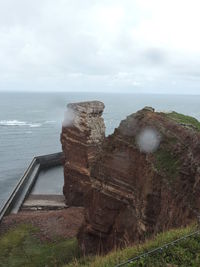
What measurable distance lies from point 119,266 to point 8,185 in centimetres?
3976

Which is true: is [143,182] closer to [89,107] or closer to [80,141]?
[89,107]

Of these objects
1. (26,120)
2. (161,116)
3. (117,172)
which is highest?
(161,116)

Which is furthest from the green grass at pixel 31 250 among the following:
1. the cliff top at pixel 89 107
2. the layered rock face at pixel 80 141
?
the cliff top at pixel 89 107

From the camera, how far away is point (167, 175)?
1543 centimetres

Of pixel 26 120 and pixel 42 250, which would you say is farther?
pixel 26 120

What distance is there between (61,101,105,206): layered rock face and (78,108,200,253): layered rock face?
36.8 feet

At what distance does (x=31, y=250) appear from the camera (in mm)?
24062

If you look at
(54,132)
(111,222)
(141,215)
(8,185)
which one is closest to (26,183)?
(8,185)

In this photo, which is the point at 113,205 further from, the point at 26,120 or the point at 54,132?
the point at 26,120

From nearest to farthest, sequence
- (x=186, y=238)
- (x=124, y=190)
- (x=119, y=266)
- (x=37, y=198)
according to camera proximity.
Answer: (x=119, y=266), (x=186, y=238), (x=124, y=190), (x=37, y=198)

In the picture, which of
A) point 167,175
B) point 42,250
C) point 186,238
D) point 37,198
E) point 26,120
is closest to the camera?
point 186,238

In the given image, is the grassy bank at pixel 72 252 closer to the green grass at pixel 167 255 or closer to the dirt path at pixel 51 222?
the green grass at pixel 167 255

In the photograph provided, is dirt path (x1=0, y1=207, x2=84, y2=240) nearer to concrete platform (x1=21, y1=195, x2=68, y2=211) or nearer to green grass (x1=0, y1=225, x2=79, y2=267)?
green grass (x1=0, y1=225, x2=79, y2=267)

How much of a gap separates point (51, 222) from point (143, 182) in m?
13.9
